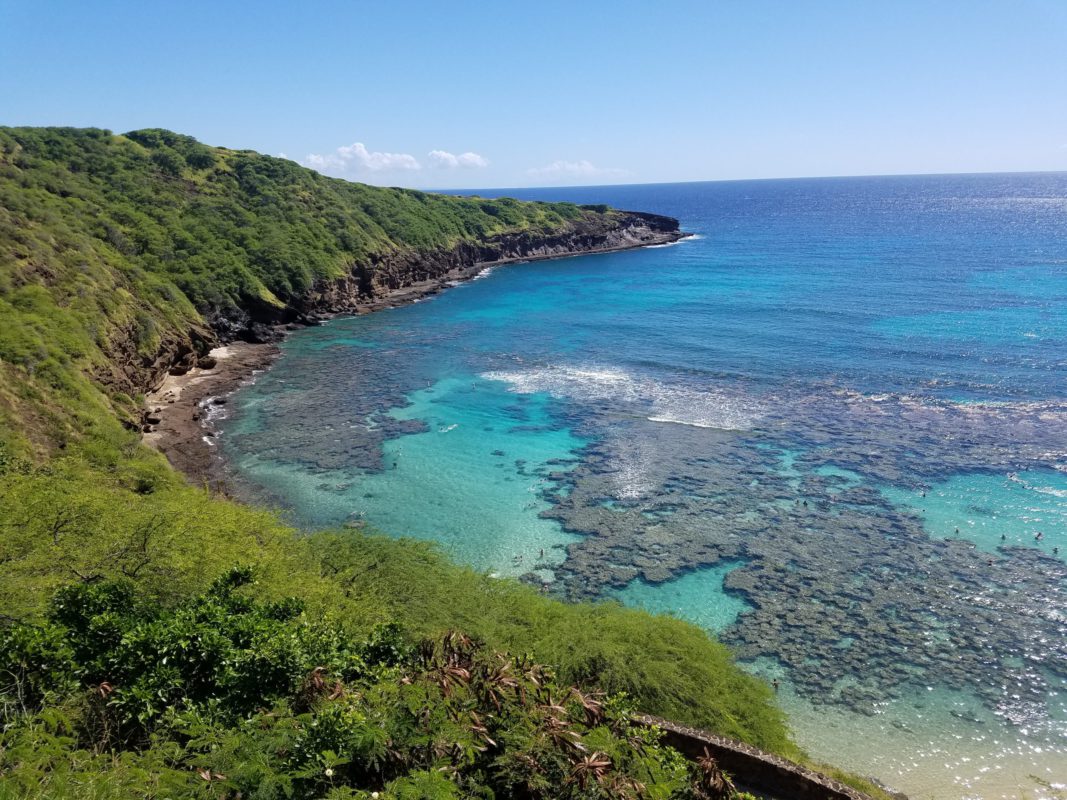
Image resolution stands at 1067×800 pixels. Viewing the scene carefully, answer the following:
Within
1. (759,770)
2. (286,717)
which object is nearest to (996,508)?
(759,770)

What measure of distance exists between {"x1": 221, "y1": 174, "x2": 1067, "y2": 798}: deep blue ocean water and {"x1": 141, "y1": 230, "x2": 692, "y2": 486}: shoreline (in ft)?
5.96

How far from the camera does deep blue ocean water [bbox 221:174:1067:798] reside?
76.6ft

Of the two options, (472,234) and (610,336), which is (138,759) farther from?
(472,234)

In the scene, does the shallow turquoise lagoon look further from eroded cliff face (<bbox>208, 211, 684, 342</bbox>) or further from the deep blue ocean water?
eroded cliff face (<bbox>208, 211, 684, 342</bbox>)

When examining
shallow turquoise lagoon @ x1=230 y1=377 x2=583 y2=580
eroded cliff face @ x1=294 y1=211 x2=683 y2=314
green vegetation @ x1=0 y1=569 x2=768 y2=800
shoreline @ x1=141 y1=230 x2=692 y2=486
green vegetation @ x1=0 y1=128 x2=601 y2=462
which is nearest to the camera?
green vegetation @ x1=0 y1=569 x2=768 y2=800

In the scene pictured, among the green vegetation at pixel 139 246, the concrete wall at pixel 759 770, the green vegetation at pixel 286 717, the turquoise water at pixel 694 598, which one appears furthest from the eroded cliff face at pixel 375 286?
the concrete wall at pixel 759 770

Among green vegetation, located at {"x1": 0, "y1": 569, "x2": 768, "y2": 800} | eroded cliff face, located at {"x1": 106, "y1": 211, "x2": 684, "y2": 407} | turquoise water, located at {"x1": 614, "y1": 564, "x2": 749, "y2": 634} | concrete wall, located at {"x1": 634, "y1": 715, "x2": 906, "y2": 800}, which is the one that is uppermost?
eroded cliff face, located at {"x1": 106, "y1": 211, "x2": 684, "y2": 407}

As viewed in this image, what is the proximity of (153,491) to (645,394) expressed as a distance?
113 feet

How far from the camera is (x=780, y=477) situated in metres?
37.3

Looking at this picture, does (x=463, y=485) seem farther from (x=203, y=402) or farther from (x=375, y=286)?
(x=375, y=286)

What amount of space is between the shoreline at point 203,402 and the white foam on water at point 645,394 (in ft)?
71.0

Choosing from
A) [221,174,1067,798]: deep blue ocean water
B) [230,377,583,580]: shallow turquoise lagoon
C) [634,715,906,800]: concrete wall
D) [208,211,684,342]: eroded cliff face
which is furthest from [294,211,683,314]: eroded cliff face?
[634,715,906,800]: concrete wall

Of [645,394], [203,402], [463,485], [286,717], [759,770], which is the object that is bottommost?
[463,485]

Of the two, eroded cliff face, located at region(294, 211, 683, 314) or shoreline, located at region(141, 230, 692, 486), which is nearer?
shoreline, located at region(141, 230, 692, 486)
